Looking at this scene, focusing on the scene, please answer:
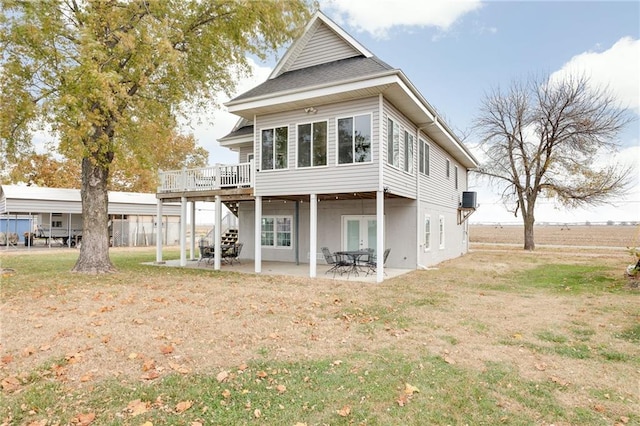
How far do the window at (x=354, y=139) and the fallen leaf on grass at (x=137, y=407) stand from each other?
826 centimetres

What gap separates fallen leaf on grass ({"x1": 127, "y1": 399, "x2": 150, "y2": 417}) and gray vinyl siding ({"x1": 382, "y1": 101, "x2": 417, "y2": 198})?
8.28 m

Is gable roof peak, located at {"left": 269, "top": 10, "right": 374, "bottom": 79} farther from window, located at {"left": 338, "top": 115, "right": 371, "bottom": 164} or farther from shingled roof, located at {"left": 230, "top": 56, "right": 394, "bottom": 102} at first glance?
window, located at {"left": 338, "top": 115, "right": 371, "bottom": 164}

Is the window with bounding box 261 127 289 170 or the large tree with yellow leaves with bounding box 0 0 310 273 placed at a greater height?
the large tree with yellow leaves with bounding box 0 0 310 273

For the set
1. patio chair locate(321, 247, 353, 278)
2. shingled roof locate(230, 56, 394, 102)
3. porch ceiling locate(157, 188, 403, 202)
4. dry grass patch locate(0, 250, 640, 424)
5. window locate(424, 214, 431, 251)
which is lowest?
dry grass patch locate(0, 250, 640, 424)

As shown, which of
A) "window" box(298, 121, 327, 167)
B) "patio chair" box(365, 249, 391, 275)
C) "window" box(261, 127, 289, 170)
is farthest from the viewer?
"window" box(261, 127, 289, 170)

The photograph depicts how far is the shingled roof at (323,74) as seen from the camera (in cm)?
1033

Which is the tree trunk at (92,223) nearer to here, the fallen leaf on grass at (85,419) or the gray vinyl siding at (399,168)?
the gray vinyl siding at (399,168)

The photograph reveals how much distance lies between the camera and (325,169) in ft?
36.1

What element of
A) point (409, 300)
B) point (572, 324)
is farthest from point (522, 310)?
point (409, 300)

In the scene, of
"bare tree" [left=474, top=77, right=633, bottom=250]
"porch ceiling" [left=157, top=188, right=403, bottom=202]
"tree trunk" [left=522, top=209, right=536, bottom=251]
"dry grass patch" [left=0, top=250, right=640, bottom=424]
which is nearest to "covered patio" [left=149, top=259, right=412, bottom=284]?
"dry grass patch" [left=0, top=250, right=640, bottom=424]

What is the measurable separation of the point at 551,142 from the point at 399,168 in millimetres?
17257

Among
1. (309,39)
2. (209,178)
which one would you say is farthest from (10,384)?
(309,39)

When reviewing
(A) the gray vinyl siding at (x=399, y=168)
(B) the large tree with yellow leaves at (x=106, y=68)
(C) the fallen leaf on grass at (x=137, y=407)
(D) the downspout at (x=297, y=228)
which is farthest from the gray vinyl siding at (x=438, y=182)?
(C) the fallen leaf on grass at (x=137, y=407)

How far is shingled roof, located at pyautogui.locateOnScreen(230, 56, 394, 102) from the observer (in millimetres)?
10328
